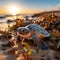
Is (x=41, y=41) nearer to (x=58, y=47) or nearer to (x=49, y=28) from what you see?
(x=58, y=47)

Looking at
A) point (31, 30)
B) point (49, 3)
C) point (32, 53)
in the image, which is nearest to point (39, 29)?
point (31, 30)

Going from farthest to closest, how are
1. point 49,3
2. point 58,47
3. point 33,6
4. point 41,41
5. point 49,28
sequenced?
point 49,3
point 33,6
point 49,28
point 41,41
point 58,47

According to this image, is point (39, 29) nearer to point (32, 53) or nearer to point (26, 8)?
point (32, 53)

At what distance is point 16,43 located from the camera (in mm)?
5746

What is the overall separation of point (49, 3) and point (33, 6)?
3.84 feet

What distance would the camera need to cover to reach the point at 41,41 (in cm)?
567

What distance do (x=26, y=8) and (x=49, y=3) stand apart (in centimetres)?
177

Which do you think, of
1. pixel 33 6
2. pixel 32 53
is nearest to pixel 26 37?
pixel 32 53

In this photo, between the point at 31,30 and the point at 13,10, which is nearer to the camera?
the point at 31,30

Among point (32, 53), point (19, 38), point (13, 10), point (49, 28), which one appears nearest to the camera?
point (32, 53)

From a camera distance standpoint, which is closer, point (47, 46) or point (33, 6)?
point (47, 46)

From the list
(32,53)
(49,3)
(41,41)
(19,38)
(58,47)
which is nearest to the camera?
(32,53)

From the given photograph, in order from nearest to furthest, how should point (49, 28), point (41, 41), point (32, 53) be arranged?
point (32, 53), point (41, 41), point (49, 28)

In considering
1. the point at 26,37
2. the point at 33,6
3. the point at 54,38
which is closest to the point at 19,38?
the point at 26,37
